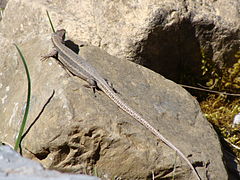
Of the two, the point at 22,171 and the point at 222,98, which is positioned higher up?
the point at 22,171

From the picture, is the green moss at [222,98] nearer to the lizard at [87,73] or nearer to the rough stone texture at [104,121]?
Answer: the rough stone texture at [104,121]

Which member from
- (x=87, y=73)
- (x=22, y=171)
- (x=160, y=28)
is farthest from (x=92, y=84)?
(x=22, y=171)

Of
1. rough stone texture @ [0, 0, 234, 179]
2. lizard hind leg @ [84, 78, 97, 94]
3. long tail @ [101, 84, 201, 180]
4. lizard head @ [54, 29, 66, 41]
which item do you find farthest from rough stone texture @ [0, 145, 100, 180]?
lizard head @ [54, 29, 66, 41]

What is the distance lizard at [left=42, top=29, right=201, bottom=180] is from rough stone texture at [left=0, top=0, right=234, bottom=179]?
0.06m

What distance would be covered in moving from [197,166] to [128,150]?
2.25 ft

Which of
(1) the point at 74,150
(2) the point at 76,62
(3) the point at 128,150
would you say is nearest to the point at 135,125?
(3) the point at 128,150

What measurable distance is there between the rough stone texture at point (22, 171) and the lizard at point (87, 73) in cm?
188

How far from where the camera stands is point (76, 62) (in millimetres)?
5609

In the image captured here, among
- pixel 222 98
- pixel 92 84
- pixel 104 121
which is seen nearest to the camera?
pixel 104 121

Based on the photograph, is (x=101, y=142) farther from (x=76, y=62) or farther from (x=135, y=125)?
(x=76, y=62)

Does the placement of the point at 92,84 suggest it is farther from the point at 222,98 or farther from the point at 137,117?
the point at 222,98

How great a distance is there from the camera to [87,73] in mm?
5488

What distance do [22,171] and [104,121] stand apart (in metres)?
1.74

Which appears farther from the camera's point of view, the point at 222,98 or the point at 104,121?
the point at 222,98
